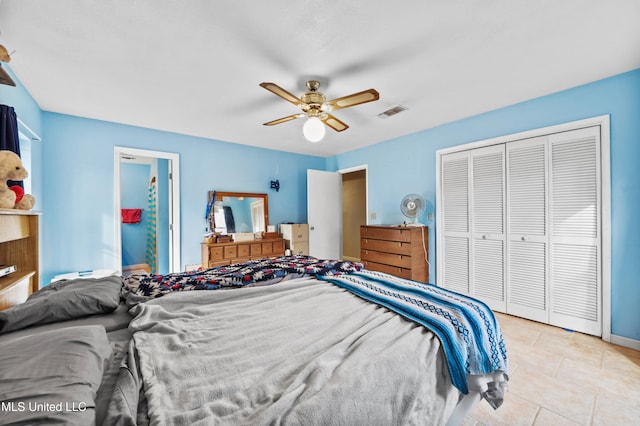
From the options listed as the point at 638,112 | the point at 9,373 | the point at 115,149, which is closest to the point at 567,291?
the point at 638,112

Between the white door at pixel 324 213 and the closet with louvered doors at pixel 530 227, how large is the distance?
82.4 inches

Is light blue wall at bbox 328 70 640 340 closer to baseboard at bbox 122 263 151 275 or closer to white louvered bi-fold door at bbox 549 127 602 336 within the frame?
white louvered bi-fold door at bbox 549 127 602 336

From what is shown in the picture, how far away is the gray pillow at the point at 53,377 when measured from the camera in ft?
1.78

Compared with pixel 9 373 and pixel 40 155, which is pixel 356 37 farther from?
pixel 40 155

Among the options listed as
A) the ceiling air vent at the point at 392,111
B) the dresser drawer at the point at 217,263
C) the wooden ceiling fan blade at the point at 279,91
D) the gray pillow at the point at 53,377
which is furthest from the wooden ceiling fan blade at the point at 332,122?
the dresser drawer at the point at 217,263

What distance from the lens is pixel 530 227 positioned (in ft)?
9.04

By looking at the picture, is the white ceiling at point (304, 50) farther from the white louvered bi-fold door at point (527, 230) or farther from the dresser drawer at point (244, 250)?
the dresser drawer at point (244, 250)

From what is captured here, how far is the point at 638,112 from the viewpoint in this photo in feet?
7.10

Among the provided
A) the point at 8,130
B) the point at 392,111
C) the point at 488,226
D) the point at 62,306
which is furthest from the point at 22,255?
the point at 488,226

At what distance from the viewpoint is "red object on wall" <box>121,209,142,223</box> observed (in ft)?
17.1

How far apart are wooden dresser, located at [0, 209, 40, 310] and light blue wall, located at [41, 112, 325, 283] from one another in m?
1.33

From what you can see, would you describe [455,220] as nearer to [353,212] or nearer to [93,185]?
[353,212]

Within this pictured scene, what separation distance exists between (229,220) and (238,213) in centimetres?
19

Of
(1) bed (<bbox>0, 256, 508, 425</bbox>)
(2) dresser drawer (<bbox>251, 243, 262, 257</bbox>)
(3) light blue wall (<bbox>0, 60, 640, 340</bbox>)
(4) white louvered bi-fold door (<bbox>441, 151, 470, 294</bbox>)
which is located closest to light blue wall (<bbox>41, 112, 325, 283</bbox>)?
(3) light blue wall (<bbox>0, 60, 640, 340</bbox>)
